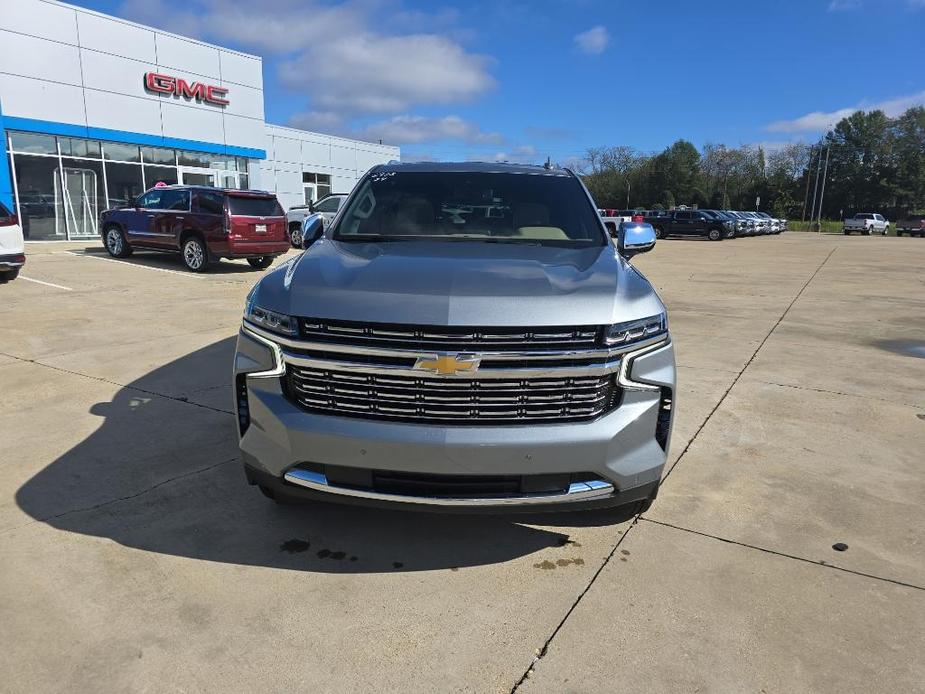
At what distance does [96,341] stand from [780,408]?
7.11 metres

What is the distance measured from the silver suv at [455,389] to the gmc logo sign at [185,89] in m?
24.6

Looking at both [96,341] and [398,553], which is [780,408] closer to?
[398,553]

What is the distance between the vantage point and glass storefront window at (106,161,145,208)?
74.8 feet

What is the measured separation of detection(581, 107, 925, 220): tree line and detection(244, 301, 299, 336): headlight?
99991mm

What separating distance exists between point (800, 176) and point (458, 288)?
11411 cm

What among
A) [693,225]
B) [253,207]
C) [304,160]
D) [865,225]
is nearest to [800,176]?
[865,225]

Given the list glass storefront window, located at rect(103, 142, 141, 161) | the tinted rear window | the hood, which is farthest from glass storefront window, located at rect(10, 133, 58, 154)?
the hood

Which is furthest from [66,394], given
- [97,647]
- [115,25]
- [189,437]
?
[115,25]

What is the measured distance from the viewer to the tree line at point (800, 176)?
94.5 m

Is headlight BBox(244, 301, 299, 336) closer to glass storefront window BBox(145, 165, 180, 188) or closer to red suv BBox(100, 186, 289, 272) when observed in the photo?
red suv BBox(100, 186, 289, 272)

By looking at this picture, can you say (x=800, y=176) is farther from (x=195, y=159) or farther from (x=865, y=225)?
(x=195, y=159)

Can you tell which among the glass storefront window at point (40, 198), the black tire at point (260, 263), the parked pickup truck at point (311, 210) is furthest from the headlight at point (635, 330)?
the glass storefront window at point (40, 198)

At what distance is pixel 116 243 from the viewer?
1636cm

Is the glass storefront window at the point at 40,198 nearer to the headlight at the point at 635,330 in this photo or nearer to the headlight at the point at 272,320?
the headlight at the point at 272,320
